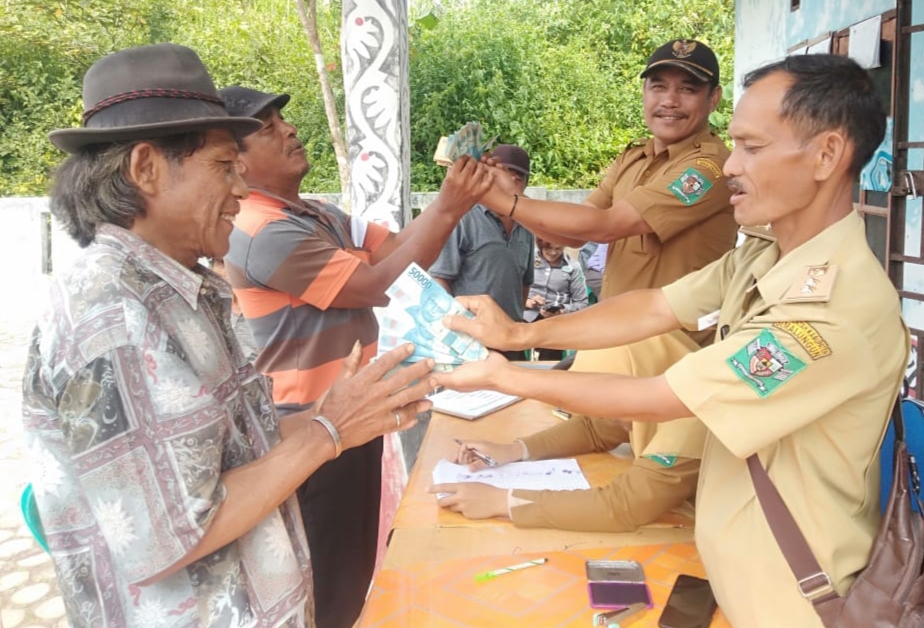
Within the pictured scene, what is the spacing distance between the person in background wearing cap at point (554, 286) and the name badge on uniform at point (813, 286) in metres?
4.26

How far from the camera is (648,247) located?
3.05m

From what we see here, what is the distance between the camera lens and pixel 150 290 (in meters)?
1.46

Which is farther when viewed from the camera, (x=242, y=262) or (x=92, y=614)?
(x=242, y=262)

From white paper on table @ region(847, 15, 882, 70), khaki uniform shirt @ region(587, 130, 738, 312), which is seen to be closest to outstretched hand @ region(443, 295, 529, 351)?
khaki uniform shirt @ region(587, 130, 738, 312)

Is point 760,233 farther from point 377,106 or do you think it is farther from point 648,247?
point 377,106

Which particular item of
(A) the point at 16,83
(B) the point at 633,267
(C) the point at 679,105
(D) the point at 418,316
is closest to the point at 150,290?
(D) the point at 418,316

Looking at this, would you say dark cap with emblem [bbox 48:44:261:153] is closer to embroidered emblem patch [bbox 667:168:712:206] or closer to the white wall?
embroidered emblem patch [bbox 667:168:712:206]

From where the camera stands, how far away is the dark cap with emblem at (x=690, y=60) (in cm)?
309

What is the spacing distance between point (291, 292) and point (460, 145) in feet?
3.07

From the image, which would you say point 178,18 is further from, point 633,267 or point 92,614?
point 92,614

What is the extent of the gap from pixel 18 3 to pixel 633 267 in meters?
13.9

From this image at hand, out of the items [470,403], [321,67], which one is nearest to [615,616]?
[470,403]

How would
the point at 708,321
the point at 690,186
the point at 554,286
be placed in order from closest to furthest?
the point at 708,321, the point at 690,186, the point at 554,286

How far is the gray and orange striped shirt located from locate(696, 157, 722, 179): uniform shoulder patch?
1.38 m
